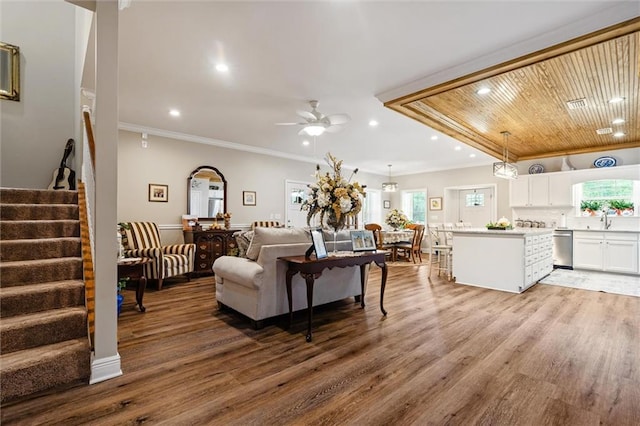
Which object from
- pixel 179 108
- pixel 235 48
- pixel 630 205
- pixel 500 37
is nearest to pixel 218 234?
pixel 179 108

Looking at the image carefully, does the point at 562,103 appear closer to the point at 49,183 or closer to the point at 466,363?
the point at 466,363

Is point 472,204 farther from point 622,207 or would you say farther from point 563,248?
point 622,207

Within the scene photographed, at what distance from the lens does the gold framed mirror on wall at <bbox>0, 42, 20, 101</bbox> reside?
4.11 m

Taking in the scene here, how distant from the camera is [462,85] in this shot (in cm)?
347

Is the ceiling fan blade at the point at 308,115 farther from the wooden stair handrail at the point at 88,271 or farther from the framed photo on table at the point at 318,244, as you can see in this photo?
the wooden stair handrail at the point at 88,271

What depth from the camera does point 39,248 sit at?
2736mm

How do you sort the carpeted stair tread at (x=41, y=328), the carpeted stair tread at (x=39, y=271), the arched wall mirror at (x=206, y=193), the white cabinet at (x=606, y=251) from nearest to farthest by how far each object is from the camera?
the carpeted stair tread at (x=41, y=328)
the carpeted stair tread at (x=39, y=271)
the white cabinet at (x=606, y=251)
the arched wall mirror at (x=206, y=193)

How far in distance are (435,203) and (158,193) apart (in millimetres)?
7863

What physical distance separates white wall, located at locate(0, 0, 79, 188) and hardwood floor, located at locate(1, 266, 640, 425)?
2706 millimetres

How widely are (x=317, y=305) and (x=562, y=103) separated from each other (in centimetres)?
431

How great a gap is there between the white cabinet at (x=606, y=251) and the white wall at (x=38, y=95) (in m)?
9.74

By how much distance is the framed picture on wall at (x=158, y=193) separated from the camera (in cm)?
554

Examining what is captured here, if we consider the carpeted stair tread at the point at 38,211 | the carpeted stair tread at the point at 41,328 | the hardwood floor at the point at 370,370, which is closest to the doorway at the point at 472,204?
the hardwood floor at the point at 370,370

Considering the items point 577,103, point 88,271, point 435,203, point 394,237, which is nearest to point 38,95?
point 88,271
